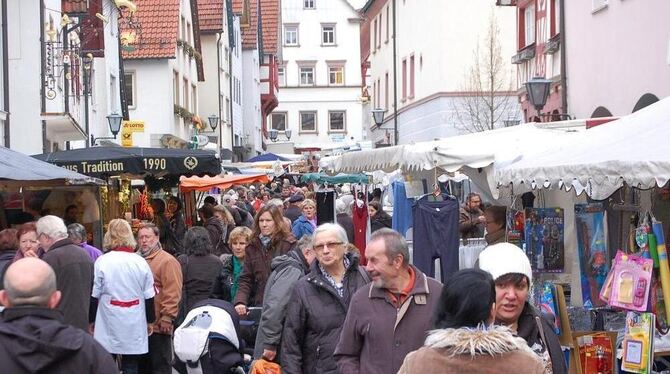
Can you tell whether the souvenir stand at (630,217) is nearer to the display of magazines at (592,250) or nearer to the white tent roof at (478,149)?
the display of magazines at (592,250)

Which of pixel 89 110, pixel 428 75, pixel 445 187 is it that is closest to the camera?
pixel 445 187

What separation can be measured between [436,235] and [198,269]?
274 centimetres

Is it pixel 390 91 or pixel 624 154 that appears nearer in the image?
pixel 624 154

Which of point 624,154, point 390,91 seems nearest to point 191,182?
point 624,154

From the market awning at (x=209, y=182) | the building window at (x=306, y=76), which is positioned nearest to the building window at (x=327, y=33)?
the building window at (x=306, y=76)

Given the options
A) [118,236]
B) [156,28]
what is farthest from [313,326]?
[156,28]

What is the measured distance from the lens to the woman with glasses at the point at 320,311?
24.0 ft

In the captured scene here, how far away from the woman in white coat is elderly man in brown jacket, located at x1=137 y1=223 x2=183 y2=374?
460 mm

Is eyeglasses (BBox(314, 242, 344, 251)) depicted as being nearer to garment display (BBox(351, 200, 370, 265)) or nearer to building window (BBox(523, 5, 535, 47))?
garment display (BBox(351, 200, 370, 265))

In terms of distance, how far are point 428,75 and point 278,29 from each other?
32980 millimetres

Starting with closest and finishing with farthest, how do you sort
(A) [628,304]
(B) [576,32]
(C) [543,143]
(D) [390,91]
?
(A) [628,304] < (C) [543,143] < (B) [576,32] < (D) [390,91]

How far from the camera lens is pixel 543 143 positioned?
39.8ft

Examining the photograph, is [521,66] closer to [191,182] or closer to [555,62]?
[555,62]

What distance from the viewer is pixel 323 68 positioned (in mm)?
83938
